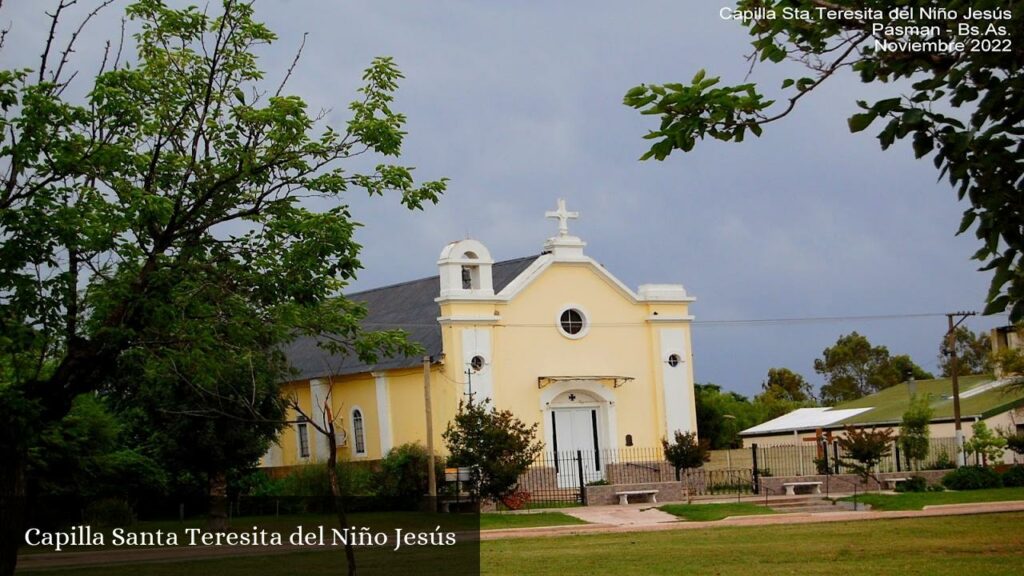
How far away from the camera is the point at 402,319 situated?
4559 cm

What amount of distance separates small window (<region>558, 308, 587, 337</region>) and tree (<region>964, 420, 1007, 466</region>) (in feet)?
43.5

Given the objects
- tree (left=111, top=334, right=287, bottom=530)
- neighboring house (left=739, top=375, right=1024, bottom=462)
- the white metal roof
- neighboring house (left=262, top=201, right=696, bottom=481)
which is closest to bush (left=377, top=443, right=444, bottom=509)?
neighboring house (left=262, top=201, right=696, bottom=481)

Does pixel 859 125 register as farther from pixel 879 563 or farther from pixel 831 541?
pixel 831 541

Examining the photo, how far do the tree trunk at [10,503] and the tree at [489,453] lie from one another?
66.0 feet

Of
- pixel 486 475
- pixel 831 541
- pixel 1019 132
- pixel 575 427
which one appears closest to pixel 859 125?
pixel 1019 132

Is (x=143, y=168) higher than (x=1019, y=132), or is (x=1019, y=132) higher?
(x=143, y=168)

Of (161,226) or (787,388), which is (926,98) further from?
(787,388)

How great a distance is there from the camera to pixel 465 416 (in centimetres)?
3475

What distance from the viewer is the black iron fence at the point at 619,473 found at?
40906 millimetres

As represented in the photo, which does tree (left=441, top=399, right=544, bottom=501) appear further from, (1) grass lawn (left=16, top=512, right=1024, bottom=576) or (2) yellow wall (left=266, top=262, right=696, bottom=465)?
(1) grass lawn (left=16, top=512, right=1024, bottom=576)

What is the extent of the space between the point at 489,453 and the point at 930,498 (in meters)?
11.7

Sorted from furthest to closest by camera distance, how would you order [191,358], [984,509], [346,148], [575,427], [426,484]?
[575,427], [426,484], [984,509], [346,148], [191,358]

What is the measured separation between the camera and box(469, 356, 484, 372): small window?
41.6 metres

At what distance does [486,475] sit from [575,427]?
33.8 feet
